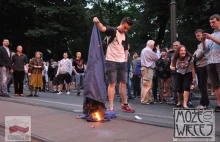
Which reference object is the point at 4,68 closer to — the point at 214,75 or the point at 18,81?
the point at 18,81

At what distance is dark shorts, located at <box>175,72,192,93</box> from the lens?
6950 mm

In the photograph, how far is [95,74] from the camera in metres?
5.50

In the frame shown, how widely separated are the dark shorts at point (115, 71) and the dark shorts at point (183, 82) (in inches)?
69.9

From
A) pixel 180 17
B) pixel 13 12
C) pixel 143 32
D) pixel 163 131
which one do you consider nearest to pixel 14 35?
pixel 13 12

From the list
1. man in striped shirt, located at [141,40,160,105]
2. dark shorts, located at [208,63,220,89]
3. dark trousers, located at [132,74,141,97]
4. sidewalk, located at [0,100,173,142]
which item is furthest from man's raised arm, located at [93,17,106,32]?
dark trousers, located at [132,74,141,97]

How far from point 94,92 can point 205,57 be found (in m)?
3.11

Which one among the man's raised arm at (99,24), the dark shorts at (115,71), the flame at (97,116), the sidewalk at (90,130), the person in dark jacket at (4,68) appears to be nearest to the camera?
the sidewalk at (90,130)

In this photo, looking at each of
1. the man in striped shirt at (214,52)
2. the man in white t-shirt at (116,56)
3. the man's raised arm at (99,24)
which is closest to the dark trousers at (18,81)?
the man in white t-shirt at (116,56)

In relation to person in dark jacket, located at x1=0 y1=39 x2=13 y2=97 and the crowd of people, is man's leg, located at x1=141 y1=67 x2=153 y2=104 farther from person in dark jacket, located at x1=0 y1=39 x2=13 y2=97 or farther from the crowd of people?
person in dark jacket, located at x1=0 y1=39 x2=13 y2=97

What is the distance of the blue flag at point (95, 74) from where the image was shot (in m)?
5.46

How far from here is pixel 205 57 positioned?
22.4 feet

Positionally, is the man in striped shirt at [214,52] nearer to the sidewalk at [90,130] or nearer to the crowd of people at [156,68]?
the crowd of people at [156,68]

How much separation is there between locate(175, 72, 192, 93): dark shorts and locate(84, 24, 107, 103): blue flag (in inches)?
97.0

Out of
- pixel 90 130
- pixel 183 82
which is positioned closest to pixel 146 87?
pixel 183 82
